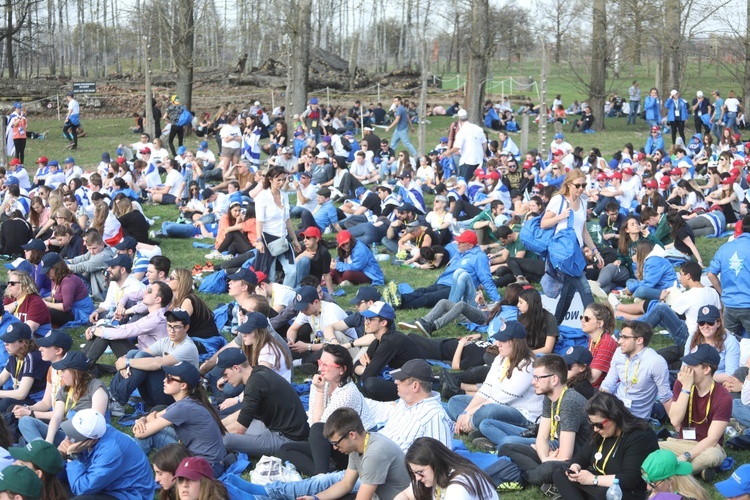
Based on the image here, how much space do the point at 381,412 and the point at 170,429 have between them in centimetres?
169

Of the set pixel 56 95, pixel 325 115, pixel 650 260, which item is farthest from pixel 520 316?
pixel 56 95

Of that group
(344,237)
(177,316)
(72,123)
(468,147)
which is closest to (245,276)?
(177,316)

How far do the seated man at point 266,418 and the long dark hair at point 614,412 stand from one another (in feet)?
7.67

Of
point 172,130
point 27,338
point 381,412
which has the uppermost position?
point 172,130

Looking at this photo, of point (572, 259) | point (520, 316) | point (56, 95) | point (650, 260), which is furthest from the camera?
point (56, 95)

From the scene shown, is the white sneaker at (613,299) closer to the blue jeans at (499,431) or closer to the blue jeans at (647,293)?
the blue jeans at (647,293)

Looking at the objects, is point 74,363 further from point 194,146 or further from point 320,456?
point 194,146

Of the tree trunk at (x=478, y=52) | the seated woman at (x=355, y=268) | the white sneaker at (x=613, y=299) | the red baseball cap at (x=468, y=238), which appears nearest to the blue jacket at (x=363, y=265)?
the seated woman at (x=355, y=268)

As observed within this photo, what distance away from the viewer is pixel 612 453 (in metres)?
6.23

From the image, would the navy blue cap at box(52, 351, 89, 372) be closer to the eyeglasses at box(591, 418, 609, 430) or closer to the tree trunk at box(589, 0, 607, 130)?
the eyeglasses at box(591, 418, 609, 430)

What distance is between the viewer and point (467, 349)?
941 cm

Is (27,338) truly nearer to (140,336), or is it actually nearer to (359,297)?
(140,336)

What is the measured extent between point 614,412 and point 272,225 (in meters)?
6.97

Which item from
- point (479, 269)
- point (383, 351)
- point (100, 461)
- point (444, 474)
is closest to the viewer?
point (444, 474)
